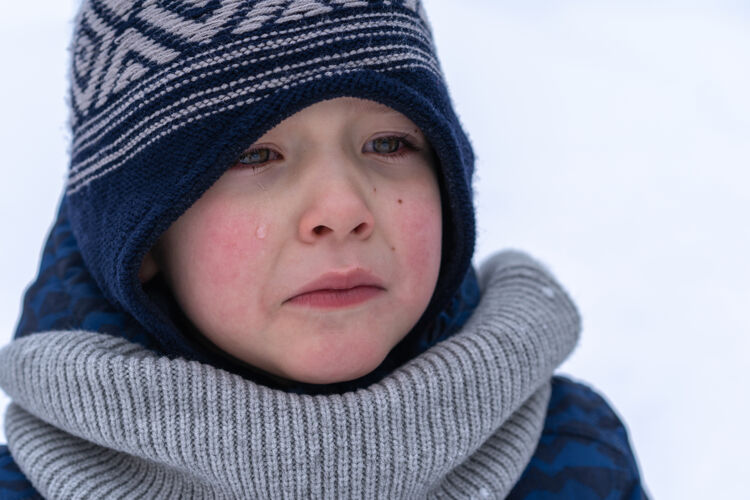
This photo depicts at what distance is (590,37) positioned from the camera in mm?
2098

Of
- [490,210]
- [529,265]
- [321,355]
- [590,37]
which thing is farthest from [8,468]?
[590,37]

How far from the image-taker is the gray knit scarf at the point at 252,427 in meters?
0.84

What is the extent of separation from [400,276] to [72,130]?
469mm

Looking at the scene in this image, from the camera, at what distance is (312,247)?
851 millimetres

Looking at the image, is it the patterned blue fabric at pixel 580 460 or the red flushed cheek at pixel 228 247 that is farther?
the patterned blue fabric at pixel 580 460

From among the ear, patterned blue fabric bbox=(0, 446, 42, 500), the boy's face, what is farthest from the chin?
patterned blue fabric bbox=(0, 446, 42, 500)

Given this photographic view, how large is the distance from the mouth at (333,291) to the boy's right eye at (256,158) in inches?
5.6

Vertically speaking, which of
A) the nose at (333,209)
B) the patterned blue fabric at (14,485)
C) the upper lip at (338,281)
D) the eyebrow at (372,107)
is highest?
the eyebrow at (372,107)

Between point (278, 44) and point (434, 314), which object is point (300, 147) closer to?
point (278, 44)

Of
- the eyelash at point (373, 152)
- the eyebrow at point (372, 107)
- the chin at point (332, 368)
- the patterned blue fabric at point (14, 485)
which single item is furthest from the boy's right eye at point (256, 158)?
the patterned blue fabric at point (14, 485)

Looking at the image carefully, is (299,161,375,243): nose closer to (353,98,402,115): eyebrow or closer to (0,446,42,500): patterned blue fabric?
(353,98,402,115): eyebrow

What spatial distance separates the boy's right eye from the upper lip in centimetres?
14

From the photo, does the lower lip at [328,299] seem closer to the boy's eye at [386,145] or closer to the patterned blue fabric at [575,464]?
the boy's eye at [386,145]

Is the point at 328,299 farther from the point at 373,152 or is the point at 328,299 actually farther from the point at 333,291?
the point at 373,152
